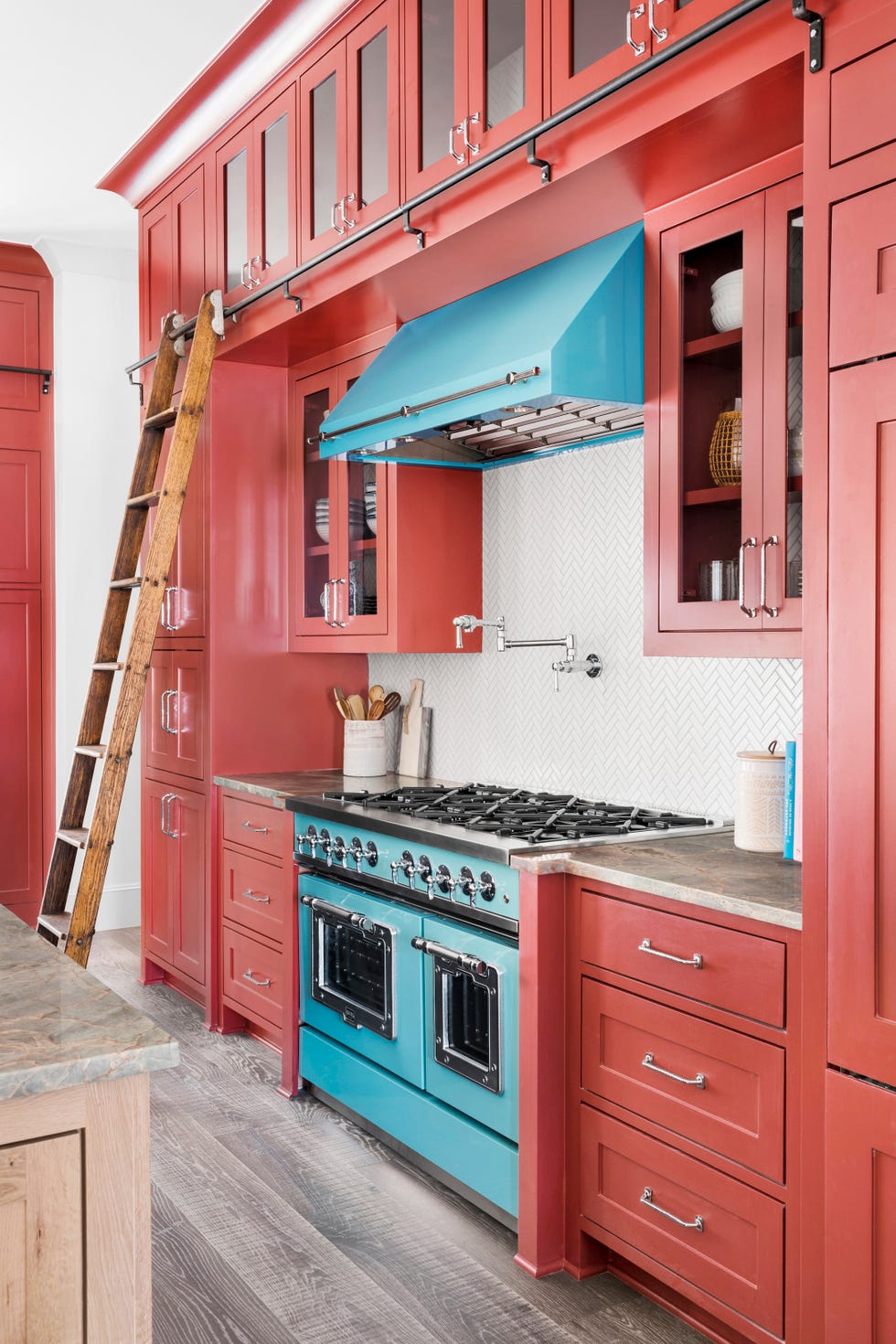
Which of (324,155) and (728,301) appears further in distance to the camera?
(324,155)

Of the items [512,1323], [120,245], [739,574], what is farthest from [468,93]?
[120,245]

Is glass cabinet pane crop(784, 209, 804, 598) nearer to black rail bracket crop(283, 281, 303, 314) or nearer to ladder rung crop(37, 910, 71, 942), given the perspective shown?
black rail bracket crop(283, 281, 303, 314)

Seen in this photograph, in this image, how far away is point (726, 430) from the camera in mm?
2379

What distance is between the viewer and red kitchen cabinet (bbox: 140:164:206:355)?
4020 mm

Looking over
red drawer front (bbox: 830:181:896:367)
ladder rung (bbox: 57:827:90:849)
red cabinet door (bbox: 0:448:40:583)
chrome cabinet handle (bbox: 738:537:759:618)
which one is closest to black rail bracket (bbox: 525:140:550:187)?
red drawer front (bbox: 830:181:896:367)

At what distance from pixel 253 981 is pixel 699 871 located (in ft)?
6.64

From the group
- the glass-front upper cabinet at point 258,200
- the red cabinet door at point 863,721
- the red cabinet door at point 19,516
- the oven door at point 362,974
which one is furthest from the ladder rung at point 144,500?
the red cabinet door at point 863,721

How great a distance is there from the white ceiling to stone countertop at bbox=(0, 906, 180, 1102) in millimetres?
2904

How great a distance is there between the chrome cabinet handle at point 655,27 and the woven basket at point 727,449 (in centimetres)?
71

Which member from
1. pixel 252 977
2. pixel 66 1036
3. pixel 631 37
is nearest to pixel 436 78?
pixel 631 37

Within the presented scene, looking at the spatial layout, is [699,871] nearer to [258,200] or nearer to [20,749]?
[258,200]

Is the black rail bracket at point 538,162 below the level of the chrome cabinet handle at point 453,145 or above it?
below

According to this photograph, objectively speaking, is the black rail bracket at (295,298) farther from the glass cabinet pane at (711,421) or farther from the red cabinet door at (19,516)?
the red cabinet door at (19,516)

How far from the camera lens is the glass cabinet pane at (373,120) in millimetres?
2945
